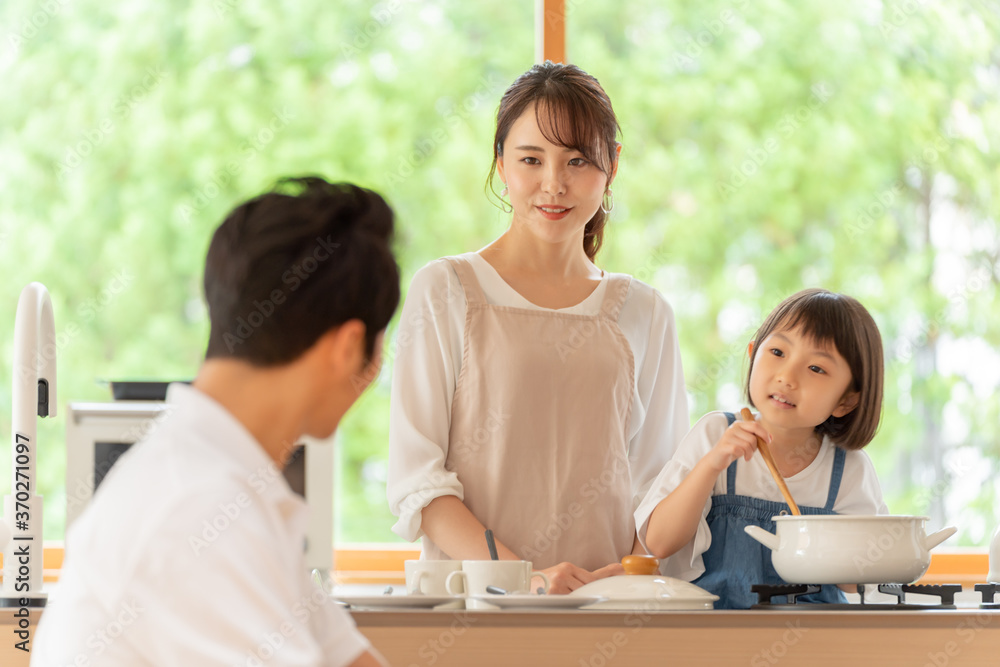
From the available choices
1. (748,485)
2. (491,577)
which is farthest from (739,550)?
(491,577)

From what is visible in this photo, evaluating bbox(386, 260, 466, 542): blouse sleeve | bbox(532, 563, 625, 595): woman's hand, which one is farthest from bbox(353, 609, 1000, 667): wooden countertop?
bbox(386, 260, 466, 542): blouse sleeve

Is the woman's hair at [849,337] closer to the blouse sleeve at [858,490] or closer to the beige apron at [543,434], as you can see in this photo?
the blouse sleeve at [858,490]

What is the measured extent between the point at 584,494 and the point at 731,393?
1722 millimetres

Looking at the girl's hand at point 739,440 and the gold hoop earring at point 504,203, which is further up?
the gold hoop earring at point 504,203

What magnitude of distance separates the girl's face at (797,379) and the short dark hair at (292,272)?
873 mm

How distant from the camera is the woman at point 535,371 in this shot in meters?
1.64

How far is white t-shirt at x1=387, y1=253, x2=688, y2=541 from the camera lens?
5.24 ft

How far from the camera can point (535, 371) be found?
1.70 meters

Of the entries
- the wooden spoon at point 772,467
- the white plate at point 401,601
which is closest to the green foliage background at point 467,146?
the wooden spoon at point 772,467

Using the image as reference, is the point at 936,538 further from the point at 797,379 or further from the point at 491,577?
the point at 491,577

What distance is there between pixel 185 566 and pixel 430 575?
62 centimetres

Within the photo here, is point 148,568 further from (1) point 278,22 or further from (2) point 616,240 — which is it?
(1) point 278,22

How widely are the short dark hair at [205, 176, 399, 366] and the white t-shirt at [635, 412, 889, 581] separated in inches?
33.2

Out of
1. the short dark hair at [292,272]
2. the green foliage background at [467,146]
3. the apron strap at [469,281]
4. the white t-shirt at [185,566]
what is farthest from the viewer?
the green foliage background at [467,146]
